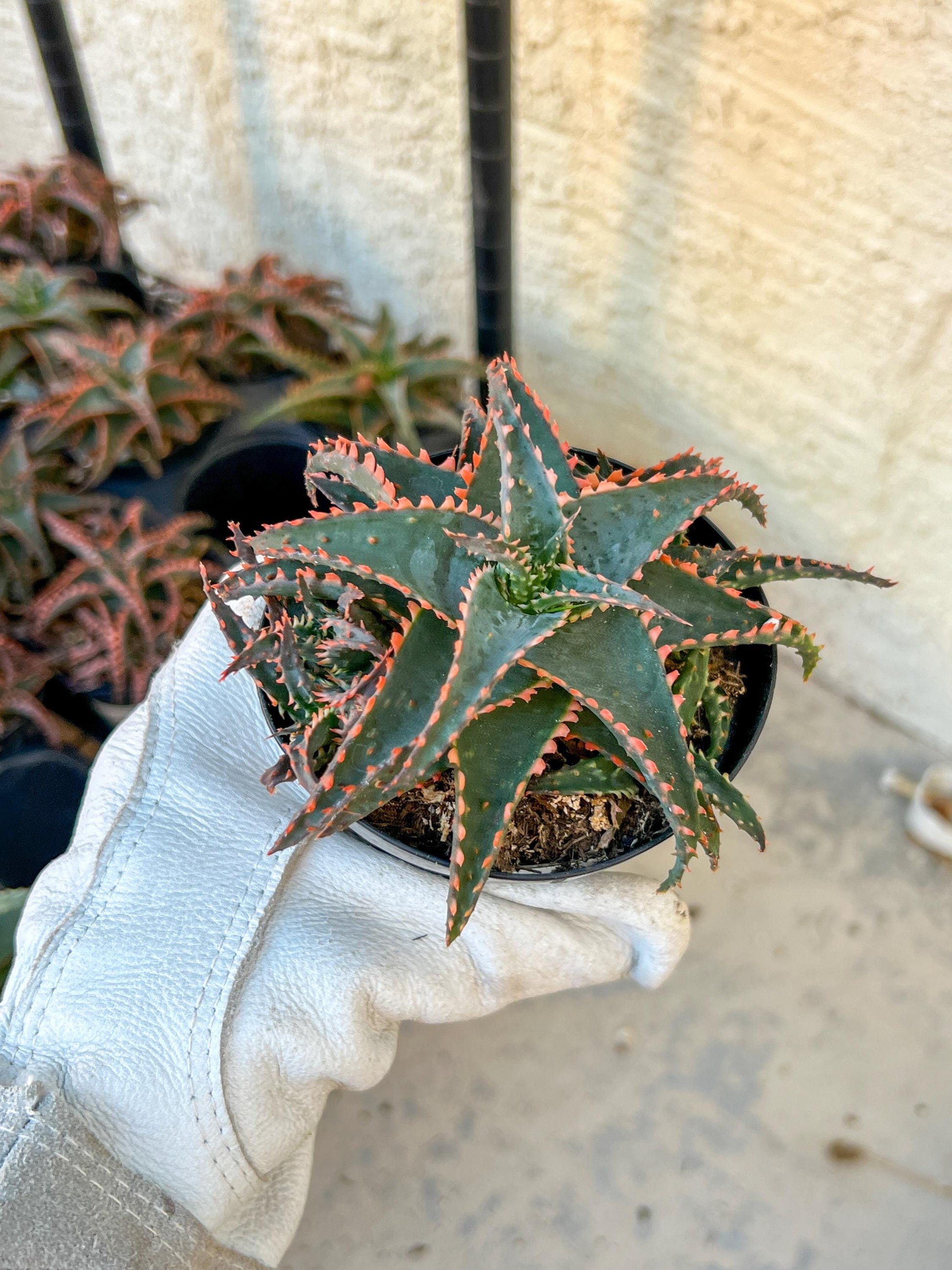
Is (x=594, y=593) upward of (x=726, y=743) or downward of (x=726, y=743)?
upward

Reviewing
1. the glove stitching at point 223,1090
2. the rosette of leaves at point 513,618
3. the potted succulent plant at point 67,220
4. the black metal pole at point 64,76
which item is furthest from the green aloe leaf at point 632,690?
the black metal pole at point 64,76

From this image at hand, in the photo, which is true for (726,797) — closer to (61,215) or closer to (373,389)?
(373,389)

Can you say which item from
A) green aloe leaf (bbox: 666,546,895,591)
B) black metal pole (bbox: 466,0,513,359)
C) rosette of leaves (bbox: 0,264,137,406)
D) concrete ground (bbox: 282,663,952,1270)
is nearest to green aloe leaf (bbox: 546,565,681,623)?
green aloe leaf (bbox: 666,546,895,591)

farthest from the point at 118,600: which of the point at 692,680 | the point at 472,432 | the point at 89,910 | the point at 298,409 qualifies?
the point at 692,680

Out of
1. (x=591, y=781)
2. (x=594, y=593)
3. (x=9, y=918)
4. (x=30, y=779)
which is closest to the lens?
(x=594, y=593)

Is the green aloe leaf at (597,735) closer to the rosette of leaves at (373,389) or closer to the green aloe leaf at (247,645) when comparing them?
the green aloe leaf at (247,645)

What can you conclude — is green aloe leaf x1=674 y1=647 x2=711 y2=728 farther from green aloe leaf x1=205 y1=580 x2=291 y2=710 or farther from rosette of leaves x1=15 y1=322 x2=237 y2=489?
rosette of leaves x1=15 y1=322 x2=237 y2=489
